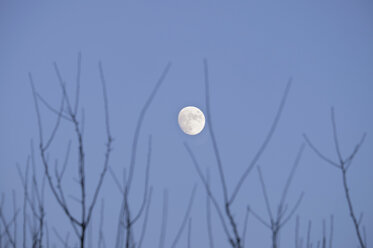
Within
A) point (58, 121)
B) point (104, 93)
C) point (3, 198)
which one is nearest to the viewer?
point (104, 93)

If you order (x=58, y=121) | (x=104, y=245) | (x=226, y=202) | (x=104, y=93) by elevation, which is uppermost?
(x=104, y=93)

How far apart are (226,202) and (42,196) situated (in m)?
1.88

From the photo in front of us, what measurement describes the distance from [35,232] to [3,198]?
2.71 feet

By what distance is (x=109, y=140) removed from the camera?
6.60 ft

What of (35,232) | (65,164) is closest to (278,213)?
(65,164)

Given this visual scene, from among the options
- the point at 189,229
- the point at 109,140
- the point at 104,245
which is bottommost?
the point at 104,245

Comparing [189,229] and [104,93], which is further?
[189,229]

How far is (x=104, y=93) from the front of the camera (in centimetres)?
223

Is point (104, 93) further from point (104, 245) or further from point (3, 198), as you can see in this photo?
point (3, 198)

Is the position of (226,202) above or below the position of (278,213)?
above

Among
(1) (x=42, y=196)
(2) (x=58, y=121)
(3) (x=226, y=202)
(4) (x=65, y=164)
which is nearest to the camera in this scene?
(3) (x=226, y=202)

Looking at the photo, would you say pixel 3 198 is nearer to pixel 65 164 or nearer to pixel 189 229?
pixel 65 164

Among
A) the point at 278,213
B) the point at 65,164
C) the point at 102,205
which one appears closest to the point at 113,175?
the point at 65,164

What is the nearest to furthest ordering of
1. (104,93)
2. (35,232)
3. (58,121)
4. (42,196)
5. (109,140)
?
1. (109,140)
2. (104,93)
3. (58,121)
4. (42,196)
5. (35,232)
